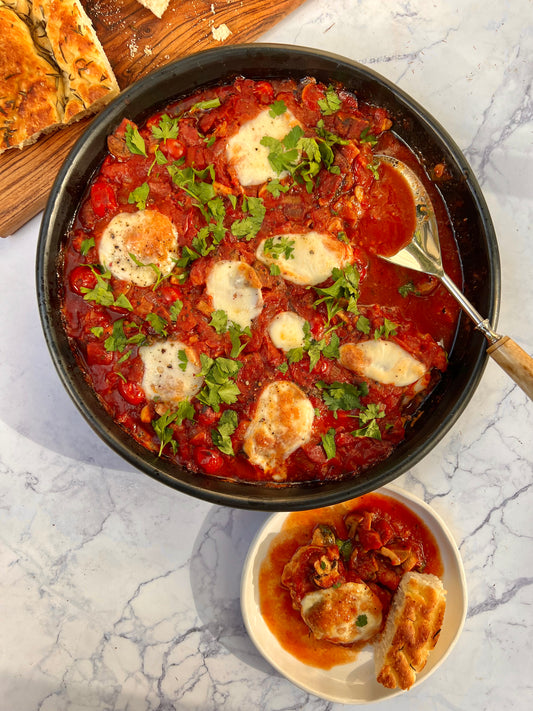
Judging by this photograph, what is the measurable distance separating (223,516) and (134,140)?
248cm

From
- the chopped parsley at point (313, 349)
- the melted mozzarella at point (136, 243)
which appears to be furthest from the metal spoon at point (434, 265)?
the melted mozzarella at point (136, 243)

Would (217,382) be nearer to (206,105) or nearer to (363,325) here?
(363,325)

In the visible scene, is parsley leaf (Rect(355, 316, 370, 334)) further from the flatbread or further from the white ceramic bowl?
the flatbread

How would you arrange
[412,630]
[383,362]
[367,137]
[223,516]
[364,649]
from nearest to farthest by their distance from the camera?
1. [383,362]
2. [367,137]
3. [412,630]
4. [364,649]
5. [223,516]

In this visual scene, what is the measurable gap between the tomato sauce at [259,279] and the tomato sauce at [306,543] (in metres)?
0.48

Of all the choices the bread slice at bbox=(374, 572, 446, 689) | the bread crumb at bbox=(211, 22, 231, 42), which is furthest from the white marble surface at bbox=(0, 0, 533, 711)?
the bread slice at bbox=(374, 572, 446, 689)

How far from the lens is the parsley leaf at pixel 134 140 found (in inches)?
132

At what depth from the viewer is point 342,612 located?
3.63 metres

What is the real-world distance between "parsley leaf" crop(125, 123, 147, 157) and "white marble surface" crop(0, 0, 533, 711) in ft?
3.11

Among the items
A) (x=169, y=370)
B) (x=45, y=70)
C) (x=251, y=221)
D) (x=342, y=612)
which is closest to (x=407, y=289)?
(x=251, y=221)

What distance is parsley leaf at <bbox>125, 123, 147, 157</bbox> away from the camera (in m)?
3.35

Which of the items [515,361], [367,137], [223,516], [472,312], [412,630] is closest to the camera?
[515,361]

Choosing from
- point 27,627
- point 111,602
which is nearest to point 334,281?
point 111,602

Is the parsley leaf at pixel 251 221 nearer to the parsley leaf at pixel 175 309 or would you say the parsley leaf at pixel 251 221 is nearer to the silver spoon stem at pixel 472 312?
the parsley leaf at pixel 175 309
